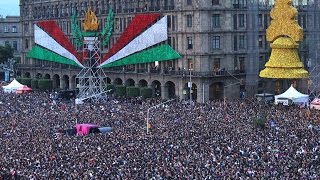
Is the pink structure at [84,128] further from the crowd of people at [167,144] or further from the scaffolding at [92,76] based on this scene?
the scaffolding at [92,76]

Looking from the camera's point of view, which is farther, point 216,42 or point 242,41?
point 242,41

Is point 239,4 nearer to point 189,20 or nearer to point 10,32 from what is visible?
point 189,20

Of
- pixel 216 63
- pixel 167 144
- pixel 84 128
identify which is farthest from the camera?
pixel 216 63

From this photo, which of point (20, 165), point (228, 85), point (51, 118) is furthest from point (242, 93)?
point (20, 165)

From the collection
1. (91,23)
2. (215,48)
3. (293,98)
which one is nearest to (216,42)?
(215,48)

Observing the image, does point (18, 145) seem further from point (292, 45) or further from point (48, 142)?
point (292, 45)

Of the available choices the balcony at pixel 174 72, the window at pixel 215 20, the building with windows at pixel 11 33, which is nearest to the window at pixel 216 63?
the balcony at pixel 174 72
